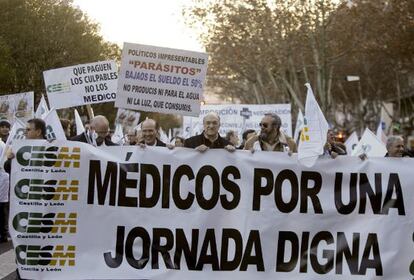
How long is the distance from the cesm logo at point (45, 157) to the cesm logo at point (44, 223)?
1.48 feet

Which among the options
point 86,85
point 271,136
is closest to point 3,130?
point 86,85

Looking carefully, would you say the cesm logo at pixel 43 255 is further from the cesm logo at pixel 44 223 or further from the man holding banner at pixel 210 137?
the man holding banner at pixel 210 137

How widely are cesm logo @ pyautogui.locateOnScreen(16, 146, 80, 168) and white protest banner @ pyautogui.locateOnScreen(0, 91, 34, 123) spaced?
9981 mm

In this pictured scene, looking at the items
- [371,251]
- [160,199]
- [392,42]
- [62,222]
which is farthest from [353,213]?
[392,42]

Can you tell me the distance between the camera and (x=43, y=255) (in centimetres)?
753

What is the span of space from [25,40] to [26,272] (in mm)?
25624

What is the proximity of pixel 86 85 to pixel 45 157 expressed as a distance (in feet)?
13.4

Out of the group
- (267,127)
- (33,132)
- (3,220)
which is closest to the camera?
(33,132)

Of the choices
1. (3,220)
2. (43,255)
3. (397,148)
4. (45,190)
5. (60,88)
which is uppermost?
(60,88)

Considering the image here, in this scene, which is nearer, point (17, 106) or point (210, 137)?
point (210, 137)

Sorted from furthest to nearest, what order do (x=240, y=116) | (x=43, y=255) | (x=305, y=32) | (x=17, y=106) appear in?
(x=305, y=32) → (x=240, y=116) → (x=17, y=106) → (x=43, y=255)

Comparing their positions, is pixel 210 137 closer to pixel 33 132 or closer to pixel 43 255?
pixel 33 132

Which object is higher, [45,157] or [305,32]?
[305,32]

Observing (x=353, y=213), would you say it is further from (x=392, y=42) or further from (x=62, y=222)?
(x=392, y=42)
